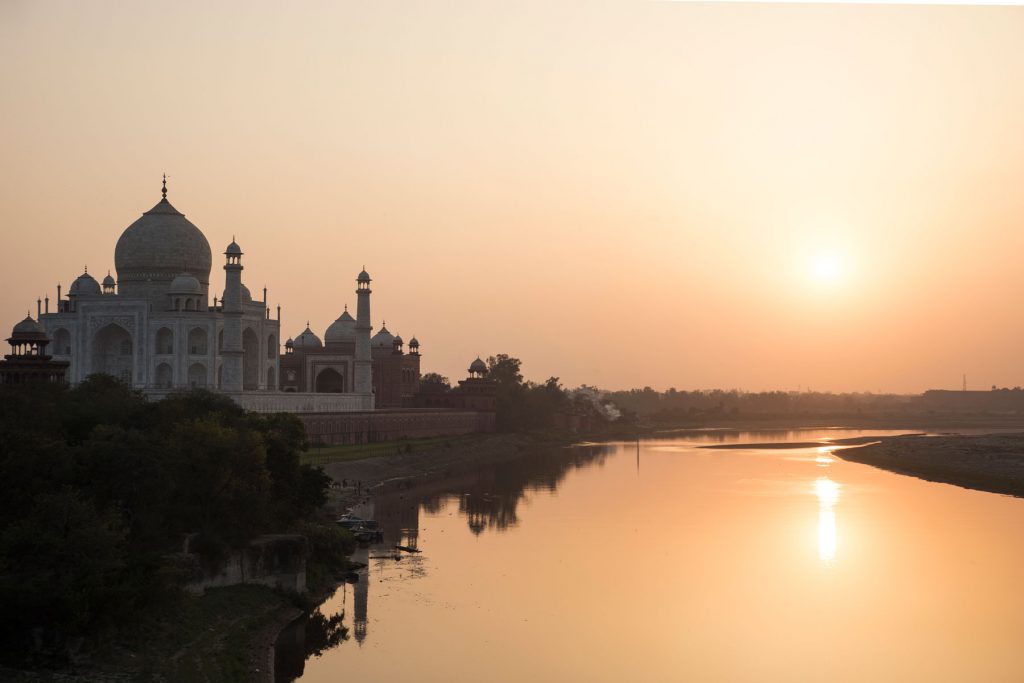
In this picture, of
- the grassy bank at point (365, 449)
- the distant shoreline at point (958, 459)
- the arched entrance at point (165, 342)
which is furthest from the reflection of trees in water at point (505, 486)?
the distant shoreline at point (958, 459)

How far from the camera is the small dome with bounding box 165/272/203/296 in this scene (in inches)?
2245

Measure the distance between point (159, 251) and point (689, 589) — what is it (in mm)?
38607

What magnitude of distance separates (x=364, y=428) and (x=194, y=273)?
1350 centimetres

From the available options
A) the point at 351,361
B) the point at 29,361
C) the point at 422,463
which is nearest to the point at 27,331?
the point at 29,361

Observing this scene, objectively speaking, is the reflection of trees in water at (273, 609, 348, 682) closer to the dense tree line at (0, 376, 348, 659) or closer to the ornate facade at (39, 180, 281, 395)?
the dense tree line at (0, 376, 348, 659)

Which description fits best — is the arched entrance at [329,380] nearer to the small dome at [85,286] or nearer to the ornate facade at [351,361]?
the ornate facade at [351,361]

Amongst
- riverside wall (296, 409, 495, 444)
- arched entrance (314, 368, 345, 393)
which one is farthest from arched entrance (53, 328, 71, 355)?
arched entrance (314, 368, 345, 393)

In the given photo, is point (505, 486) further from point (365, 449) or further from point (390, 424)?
point (390, 424)

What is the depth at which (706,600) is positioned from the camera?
28484 mm

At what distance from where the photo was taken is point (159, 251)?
58656 millimetres

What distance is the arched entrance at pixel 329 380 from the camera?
75938 millimetres

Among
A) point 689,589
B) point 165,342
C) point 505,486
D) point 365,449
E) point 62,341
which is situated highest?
point 62,341

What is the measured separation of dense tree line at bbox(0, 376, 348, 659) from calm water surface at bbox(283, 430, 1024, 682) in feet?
10.3

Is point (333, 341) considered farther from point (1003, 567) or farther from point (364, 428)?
point (1003, 567)
